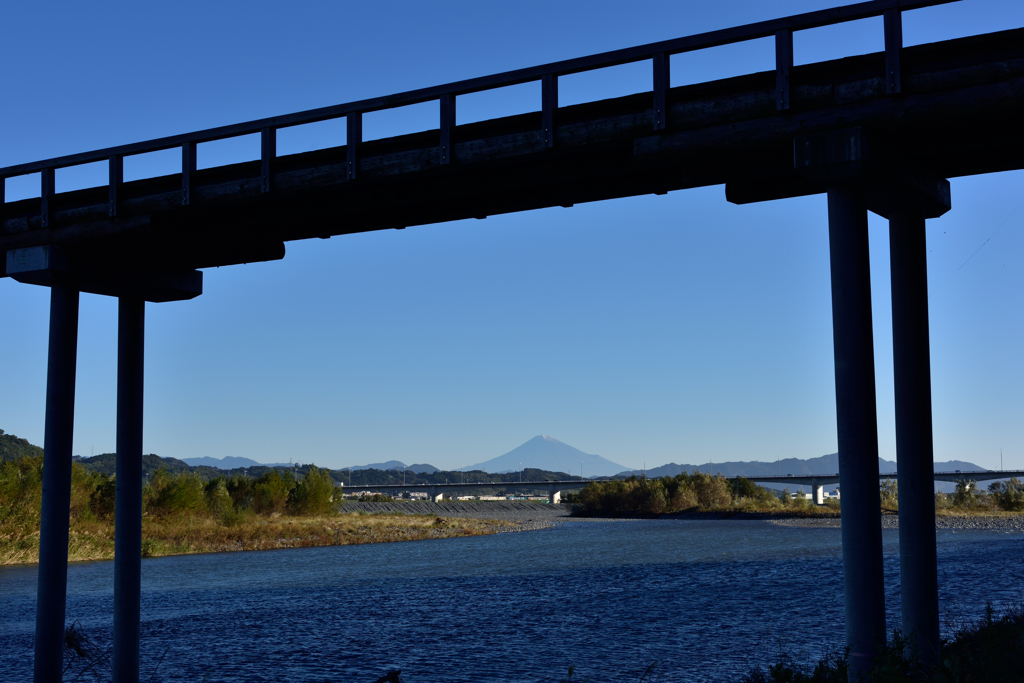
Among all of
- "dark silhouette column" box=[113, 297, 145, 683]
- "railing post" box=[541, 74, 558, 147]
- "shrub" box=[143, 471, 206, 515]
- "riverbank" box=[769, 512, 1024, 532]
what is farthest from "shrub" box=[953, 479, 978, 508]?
"railing post" box=[541, 74, 558, 147]

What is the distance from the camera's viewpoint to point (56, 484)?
1945 centimetres

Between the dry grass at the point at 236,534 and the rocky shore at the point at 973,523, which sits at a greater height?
the dry grass at the point at 236,534

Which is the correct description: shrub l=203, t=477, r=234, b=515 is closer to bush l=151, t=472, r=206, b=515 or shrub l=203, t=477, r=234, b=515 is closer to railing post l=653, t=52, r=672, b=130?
bush l=151, t=472, r=206, b=515

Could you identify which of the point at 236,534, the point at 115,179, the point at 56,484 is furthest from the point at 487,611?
the point at 236,534

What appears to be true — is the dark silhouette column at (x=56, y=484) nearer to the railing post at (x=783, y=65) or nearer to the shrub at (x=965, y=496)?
the railing post at (x=783, y=65)

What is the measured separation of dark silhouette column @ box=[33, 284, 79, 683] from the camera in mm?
18891

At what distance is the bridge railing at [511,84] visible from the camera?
45.0 ft

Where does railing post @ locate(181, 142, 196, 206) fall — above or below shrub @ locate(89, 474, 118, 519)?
above

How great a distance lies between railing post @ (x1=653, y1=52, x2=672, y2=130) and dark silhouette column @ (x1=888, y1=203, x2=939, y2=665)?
5438mm

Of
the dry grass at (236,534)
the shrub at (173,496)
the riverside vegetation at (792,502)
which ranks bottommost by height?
the riverside vegetation at (792,502)

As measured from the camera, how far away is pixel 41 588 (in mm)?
18953

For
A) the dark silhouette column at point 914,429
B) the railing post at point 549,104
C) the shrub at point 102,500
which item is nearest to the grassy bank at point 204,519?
the shrub at point 102,500

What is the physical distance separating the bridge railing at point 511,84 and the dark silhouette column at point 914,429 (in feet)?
14.7

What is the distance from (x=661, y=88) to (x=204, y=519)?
101 meters
